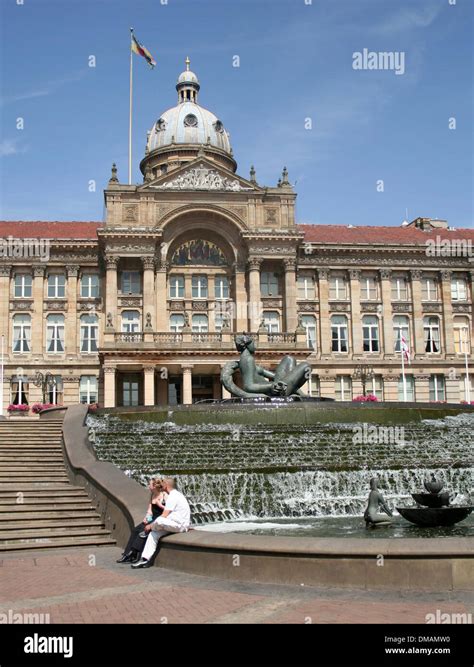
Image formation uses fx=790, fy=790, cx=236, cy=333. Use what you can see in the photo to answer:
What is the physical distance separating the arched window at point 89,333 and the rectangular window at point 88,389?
2.10 m

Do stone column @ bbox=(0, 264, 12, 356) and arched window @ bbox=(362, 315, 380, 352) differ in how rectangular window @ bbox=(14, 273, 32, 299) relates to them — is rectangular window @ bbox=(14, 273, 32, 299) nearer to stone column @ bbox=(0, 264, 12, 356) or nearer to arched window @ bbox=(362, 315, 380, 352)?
stone column @ bbox=(0, 264, 12, 356)

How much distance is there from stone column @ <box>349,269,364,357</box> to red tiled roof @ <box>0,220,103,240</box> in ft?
66.8

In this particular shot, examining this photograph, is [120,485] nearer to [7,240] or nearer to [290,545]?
[290,545]

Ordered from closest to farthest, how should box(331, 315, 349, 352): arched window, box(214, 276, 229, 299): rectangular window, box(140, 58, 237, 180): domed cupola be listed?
box(214, 276, 229, 299): rectangular window
box(331, 315, 349, 352): arched window
box(140, 58, 237, 180): domed cupola

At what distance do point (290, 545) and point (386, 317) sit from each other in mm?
52547

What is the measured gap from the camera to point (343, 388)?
6069 centimetres

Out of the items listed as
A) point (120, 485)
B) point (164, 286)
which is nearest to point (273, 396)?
point (120, 485)

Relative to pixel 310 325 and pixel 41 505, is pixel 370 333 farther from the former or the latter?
pixel 41 505

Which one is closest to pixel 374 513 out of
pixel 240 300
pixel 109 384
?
pixel 109 384

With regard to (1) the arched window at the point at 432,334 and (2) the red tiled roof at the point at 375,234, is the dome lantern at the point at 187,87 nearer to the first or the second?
(2) the red tiled roof at the point at 375,234

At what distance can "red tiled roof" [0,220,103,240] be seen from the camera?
6131 centimetres
